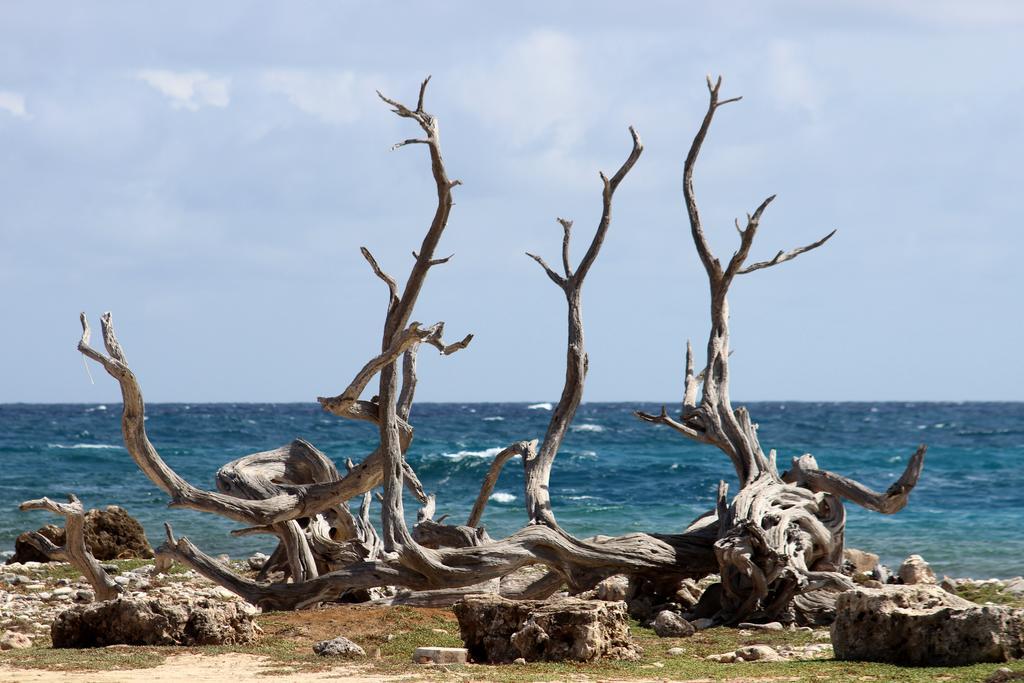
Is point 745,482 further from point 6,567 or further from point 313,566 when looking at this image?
point 6,567

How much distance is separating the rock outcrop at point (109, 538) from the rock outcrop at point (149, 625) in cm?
789

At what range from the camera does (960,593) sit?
14.3 metres

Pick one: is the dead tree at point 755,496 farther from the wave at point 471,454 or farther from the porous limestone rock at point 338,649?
the wave at point 471,454

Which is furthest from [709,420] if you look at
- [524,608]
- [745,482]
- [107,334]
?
[107,334]

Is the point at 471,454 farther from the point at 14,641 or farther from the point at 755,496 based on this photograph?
the point at 14,641

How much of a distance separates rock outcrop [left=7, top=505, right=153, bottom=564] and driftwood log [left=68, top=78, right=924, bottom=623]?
16.7 ft

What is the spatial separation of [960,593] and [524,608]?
7371 mm

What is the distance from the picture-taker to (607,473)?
3262 cm

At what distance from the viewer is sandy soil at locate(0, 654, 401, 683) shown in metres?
7.91

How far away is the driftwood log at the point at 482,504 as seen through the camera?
1095 cm

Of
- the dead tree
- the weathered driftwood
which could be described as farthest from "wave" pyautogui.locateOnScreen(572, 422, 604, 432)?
the weathered driftwood

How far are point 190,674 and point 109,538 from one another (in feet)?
32.7

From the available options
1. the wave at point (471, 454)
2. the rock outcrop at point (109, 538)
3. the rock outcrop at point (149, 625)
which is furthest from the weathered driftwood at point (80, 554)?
the wave at point (471, 454)

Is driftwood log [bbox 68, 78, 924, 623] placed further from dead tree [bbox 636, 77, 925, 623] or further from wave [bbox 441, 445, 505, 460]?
wave [bbox 441, 445, 505, 460]
